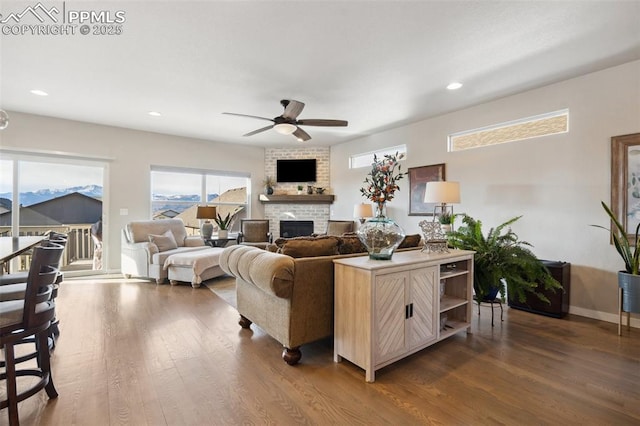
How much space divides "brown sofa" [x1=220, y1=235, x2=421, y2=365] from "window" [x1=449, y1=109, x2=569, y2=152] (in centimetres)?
290

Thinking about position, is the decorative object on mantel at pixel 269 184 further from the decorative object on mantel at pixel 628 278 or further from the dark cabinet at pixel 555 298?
the decorative object on mantel at pixel 628 278

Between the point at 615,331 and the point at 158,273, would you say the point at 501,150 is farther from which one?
the point at 158,273

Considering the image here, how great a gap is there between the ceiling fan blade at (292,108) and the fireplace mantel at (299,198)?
119 inches

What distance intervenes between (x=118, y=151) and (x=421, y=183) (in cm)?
556

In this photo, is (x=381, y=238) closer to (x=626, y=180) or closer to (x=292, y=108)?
(x=292, y=108)

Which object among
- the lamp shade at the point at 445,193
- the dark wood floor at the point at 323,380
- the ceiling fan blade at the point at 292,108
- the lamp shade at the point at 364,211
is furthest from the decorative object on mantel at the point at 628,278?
the ceiling fan blade at the point at 292,108

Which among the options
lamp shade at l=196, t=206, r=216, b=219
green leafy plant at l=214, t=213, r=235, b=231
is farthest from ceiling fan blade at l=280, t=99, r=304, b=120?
green leafy plant at l=214, t=213, r=235, b=231

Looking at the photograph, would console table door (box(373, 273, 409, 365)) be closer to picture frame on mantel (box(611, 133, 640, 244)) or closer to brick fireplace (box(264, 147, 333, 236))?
picture frame on mantel (box(611, 133, 640, 244))

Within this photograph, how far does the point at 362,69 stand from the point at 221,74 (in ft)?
5.19

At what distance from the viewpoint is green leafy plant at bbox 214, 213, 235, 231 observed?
6031 mm

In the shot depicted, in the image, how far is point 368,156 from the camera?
20.0ft

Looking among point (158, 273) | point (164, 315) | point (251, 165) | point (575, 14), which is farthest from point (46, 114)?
point (575, 14)

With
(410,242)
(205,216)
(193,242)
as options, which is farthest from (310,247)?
(205,216)

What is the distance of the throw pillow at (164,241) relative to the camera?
4.89 metres
